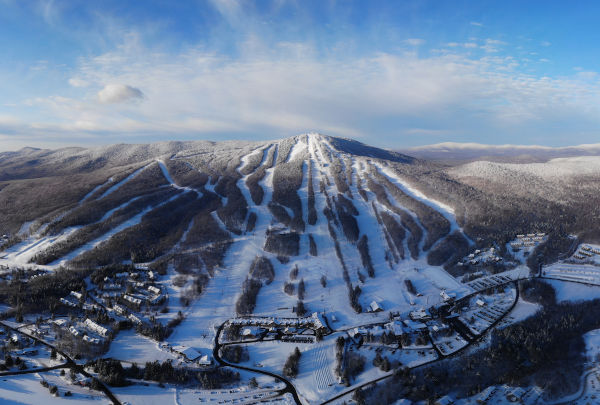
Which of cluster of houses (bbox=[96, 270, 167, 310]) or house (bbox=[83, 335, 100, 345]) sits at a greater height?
cluster of houses (bbox=[96, 270, 167, 310])

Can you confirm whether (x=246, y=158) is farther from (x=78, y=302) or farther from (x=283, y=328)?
(x=283, y=328)

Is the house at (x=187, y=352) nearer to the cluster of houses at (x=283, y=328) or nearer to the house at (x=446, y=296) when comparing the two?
the cluster of houses at (x=283, y=328)

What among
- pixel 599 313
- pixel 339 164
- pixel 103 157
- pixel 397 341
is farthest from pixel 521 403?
pixel 103 157

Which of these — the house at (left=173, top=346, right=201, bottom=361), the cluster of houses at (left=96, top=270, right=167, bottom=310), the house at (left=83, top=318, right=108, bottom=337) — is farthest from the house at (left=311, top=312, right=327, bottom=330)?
the house at (left=83, top=318, right=108, bottom=337)

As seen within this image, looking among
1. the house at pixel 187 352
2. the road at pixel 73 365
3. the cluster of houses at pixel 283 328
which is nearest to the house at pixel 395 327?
the cluster of houses at pixel 283 328

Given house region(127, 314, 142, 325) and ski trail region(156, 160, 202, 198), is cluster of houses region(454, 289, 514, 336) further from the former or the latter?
ski trail region(156, 160, 202, 198)

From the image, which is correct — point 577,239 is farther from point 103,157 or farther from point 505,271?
point 103,157

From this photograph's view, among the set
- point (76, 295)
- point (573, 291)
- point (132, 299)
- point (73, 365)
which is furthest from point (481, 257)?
point (76, 295)
